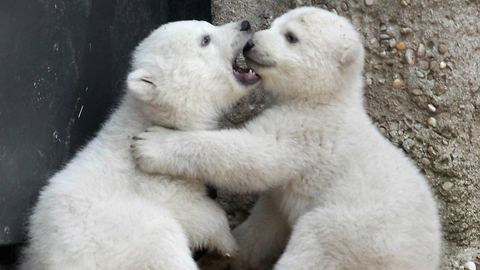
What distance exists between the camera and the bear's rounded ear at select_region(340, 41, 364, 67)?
5.20 meters

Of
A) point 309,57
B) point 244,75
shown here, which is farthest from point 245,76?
point 309,57

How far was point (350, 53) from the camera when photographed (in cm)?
520

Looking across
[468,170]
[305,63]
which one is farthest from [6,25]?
[468,170]

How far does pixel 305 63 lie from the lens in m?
5.24

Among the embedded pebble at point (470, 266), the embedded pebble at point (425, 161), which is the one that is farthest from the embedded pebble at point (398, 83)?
the embedded pebble at point (470, 266)

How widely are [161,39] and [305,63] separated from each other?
113 centimetres

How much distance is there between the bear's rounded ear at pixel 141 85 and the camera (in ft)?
16.2

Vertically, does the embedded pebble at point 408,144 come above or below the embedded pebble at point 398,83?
below

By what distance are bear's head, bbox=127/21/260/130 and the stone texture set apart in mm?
1359

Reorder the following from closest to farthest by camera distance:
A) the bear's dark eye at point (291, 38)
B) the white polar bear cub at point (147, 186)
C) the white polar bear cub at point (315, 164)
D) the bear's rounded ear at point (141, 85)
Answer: the white polar bear cub at point (147, 186), the white polar bear cub at point (315, 164), the bear's rounded ear at point (141, 85), the bear's dark eye at point (291, 38)

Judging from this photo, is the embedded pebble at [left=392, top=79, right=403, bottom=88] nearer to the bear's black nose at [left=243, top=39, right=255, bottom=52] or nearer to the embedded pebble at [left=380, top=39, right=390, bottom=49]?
the embedded pebble at [left=380, top=39, right=390, bottom=49]

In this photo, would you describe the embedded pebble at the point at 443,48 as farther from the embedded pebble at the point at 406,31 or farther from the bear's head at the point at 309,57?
the bear's head at the point at 309,57

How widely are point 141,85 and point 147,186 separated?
75 centimetres

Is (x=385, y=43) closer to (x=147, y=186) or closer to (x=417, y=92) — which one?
(x=417, y=92)
